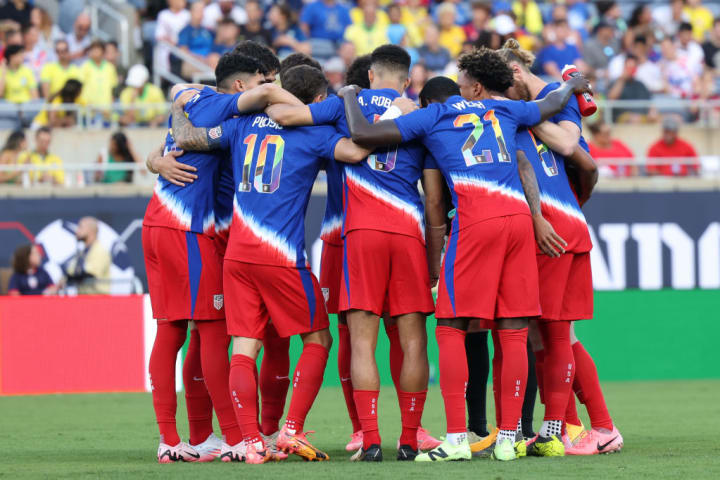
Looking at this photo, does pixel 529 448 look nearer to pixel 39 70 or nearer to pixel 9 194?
pixel 9 194

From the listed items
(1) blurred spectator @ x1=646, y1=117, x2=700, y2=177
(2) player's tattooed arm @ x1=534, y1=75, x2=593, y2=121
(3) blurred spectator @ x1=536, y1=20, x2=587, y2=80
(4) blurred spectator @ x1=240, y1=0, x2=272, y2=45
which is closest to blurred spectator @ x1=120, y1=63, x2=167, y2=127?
(4) blurred spectator @ x1=240, y1=0, x2=272, y2=45

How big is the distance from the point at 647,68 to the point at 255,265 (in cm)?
1334

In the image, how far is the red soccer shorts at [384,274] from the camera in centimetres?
719

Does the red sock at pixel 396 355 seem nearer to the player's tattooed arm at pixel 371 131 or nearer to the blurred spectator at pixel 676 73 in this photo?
the player's tattooed arm at pixel 371 131

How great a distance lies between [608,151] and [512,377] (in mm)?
10192

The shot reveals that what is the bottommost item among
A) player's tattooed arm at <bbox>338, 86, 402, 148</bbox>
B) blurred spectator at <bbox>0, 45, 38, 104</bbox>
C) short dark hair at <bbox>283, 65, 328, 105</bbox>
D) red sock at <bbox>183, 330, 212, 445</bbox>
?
red sock at <bbox>183, 330, 212, 445</bbox>

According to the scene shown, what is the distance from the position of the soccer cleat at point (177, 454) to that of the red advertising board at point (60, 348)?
6.10m

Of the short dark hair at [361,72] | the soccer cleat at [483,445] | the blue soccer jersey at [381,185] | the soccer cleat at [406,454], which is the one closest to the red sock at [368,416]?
the soccer cleat at [406,454]

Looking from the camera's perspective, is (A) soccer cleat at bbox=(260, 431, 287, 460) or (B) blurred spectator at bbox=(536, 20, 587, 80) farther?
(B) blurred spectator at bbox=(536, 20, 587, 80)

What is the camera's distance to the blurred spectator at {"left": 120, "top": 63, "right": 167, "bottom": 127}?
54.9 ft

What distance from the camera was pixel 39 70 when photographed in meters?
17.4

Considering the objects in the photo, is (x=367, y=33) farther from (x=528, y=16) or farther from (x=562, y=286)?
(x=562, y=286)

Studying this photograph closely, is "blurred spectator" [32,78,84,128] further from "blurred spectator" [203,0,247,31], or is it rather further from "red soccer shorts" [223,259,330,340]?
"red soccer shorts" [223,259,330,340]

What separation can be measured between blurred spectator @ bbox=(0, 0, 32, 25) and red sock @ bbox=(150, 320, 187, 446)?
37.8 feet
